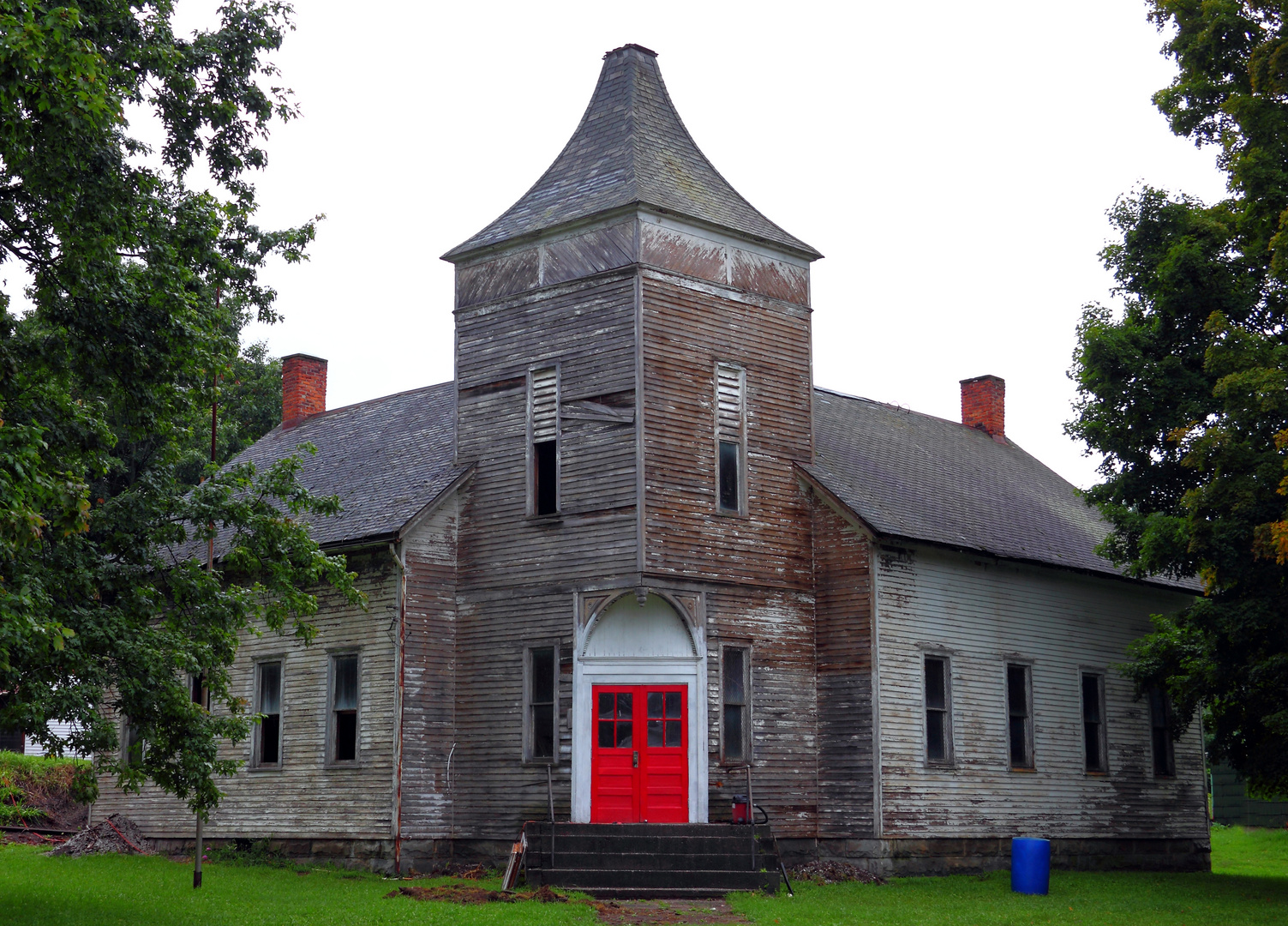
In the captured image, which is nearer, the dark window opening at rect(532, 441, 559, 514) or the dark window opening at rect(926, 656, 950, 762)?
the dark window opening at rect(532, 441, 559, 514)

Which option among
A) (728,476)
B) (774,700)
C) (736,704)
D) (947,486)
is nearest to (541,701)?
(736,704)

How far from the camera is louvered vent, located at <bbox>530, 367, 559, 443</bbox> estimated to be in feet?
78.4

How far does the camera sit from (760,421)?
2438cm

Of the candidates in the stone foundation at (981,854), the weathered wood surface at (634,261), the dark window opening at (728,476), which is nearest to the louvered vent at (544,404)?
the weathered wood surface at (634,261)

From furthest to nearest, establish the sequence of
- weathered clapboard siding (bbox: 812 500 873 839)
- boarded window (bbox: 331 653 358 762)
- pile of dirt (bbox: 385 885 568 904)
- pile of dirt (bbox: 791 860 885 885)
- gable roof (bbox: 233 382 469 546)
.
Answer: boarded window (bbox: 331 653 358 762)
gable roof (bbox: 233 382 469 546)
weathered clapboard siding (bbox: 812 500 873 839)
pile of dirt (bbox: 791 860 885 885)
pile of dirt (bbox: 385 885 568 904)

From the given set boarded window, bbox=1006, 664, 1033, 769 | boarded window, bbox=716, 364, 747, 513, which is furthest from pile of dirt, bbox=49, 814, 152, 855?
boarded window, bbox=1006, 664, 1033, 769

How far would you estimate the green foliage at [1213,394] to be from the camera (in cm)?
2148

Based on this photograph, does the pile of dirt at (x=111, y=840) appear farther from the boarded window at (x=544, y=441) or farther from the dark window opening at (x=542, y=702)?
the boarded window at (x=544, y=441)

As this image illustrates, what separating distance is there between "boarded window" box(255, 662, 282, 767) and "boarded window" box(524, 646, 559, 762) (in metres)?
5.41

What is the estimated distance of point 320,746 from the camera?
25016mm

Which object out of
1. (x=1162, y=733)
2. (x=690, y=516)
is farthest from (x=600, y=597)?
(x=1162, y=733)

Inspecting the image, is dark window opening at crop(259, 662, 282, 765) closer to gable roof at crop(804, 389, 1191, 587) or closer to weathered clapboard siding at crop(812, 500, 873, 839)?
weathered clapboard siding at crop(812, 500, 873, 839)

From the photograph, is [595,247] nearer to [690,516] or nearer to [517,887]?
[690,516]

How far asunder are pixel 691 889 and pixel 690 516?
19.2 feet
